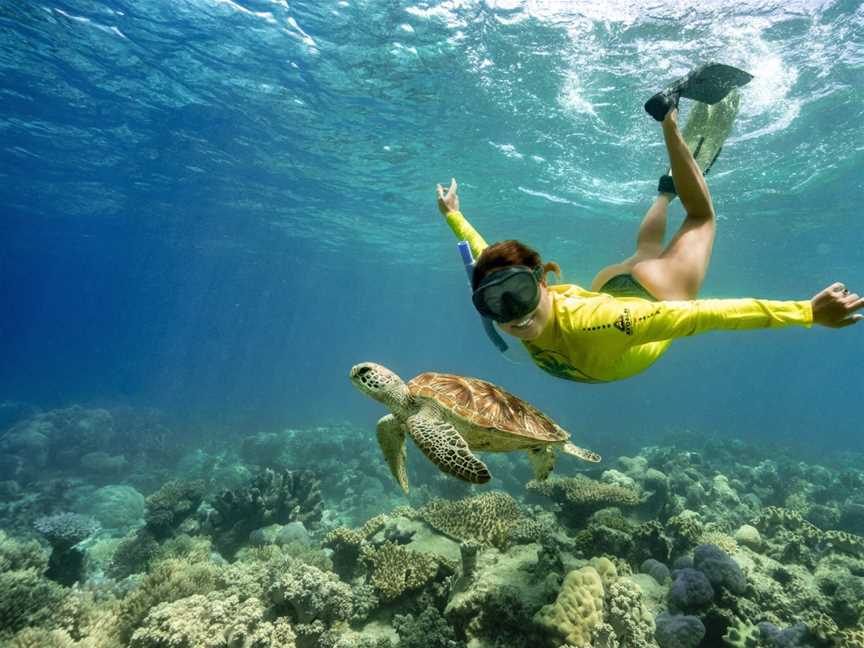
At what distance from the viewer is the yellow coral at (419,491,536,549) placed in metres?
5.50

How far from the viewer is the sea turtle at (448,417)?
12.4 feet

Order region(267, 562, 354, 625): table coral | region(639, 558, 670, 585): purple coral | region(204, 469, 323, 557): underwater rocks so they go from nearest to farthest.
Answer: region(267, 562, 354, 625): table coral < region(639, 558, 670, 585): purple coral < region(204, 469, 323, 557): underwater rocks

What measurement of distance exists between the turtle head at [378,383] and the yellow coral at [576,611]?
2.45m

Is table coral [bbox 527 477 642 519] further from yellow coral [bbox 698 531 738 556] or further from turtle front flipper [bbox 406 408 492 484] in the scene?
turtle front flipper [bbox 406 408 492 484]

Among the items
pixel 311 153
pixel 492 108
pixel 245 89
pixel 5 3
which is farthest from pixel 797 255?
pixel 5 3

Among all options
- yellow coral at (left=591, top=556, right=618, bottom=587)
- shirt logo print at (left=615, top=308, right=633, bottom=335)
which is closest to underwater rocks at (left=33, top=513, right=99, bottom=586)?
yellow coral at (left=591, top=556, right=618, bottom=587)

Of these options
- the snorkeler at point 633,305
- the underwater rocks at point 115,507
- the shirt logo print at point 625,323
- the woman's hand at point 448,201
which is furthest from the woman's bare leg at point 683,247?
the underwater rocks at point 115,507

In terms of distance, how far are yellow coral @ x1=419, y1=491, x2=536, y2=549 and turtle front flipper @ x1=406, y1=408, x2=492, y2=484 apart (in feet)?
7.74

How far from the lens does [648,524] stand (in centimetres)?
601

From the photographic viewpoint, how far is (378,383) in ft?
13.3

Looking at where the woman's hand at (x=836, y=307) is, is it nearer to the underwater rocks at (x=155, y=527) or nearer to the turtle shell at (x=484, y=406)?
the turtle shell at (x=484, y=406)

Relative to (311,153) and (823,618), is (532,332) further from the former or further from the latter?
(311,153)

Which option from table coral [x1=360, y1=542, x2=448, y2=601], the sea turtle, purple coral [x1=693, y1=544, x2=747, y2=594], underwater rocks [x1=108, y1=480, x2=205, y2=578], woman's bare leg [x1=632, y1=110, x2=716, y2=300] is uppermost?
woman's bare leg [x1=632, y1=110, x2=716, y2=300]

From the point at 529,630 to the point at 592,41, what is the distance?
13.5 metres
